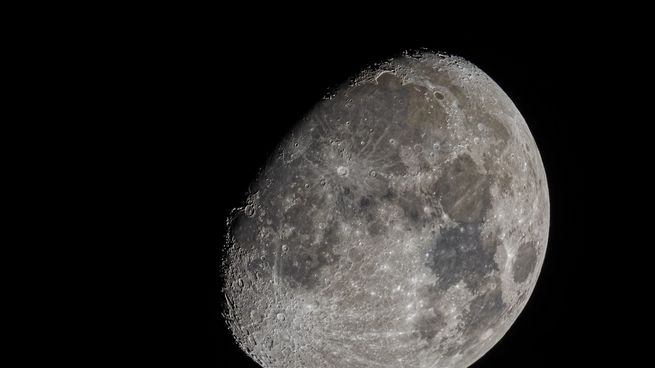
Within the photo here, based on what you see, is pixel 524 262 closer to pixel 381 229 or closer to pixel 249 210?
pixel 381 229

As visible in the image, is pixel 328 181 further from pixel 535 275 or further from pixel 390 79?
pixel 535 275

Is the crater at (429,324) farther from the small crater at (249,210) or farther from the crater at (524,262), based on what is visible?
the small crater at (249,210)

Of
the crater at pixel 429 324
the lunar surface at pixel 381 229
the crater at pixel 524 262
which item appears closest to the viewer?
the lunar surface at pixel 381 229

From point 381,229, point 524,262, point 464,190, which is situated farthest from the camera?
point 524,262

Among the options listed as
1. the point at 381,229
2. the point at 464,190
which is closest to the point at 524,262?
the point at 464,190

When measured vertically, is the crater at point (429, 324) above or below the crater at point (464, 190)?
below

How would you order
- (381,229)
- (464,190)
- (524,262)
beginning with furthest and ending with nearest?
(524,262)
(464,190)
(381,229)

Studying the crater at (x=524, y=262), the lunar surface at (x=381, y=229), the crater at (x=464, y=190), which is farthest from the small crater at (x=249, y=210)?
the crater at (x=524, y=262)

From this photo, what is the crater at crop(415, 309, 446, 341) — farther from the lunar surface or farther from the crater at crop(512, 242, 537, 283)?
the crater at crop(512, 242, 537, 283)

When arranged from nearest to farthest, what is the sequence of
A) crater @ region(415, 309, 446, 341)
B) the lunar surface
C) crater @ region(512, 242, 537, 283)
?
the lunar surface < crater @ region(415, 309, 446, 341) < crater @ region(512, 242, 537, 283)

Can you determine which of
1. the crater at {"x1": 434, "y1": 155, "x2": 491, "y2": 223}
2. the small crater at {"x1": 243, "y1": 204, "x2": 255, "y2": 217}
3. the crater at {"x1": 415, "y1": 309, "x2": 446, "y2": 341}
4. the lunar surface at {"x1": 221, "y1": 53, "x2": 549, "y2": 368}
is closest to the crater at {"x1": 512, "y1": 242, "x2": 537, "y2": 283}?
the lunar surface at {"x1": 221, "y1": 53, "x2": 549, "y2": 368}
